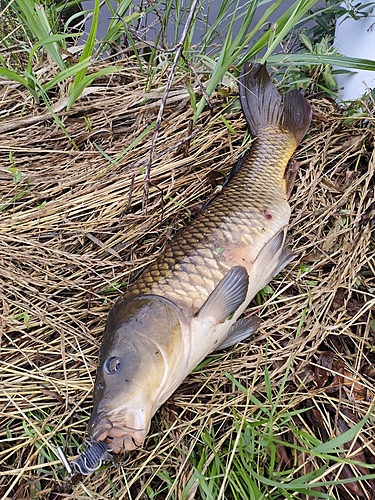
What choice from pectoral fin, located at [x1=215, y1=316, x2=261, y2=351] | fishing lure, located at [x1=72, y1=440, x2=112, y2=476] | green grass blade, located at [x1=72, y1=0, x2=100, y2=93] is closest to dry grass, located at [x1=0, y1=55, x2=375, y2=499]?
pectoral fin, located at [x1=215, y1=316, x2=261, y2=351]

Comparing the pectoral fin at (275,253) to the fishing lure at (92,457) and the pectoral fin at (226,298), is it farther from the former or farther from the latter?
the fishing lure at (92,457)

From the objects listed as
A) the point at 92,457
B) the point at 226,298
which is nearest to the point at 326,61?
the point at 226,298

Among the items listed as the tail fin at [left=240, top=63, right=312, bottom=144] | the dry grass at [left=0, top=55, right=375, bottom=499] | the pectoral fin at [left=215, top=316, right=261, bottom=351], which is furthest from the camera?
the tail fin at [left=240, top=63, right=312, bottom=144]

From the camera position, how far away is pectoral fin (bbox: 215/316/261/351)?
201 cm

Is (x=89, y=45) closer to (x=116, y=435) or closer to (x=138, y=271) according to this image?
(x=138, y=271)

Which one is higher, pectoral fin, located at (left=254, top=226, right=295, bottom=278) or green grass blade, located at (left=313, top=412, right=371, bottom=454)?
pectoral fin, located at (left=254, top=226, right=295, bottom=278)

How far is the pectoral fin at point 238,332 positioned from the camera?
2.01 metres

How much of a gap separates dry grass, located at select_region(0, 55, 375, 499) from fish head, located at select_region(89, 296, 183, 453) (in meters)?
0.26

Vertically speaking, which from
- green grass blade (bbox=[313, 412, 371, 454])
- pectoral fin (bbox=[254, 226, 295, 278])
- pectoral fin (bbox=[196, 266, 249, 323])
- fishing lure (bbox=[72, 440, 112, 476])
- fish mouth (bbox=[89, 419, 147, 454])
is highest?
pectoral fin (bbox=[254, 226, 295, 278])

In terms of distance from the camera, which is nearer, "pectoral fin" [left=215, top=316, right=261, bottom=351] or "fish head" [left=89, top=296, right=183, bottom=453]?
"fish head" [left=89, top=296, right=183, bottom=453]

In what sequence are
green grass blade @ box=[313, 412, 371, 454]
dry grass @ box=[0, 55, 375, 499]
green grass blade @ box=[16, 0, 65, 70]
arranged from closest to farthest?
green grass blade @ box=[313, 412, 371, 454] < dry grass @ box=[0, 55, 375, 499] < green grass blade @ box=[16, 0, 65, 70]

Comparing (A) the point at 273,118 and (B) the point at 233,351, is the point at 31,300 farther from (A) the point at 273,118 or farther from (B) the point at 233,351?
(A) the point at 273,118

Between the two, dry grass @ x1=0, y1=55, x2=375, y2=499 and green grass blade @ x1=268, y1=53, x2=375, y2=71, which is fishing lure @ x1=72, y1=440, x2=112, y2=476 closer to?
dry grass @ x1=0, y1=55, x2=375, y2=499

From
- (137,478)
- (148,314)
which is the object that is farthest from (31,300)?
(137,478)
